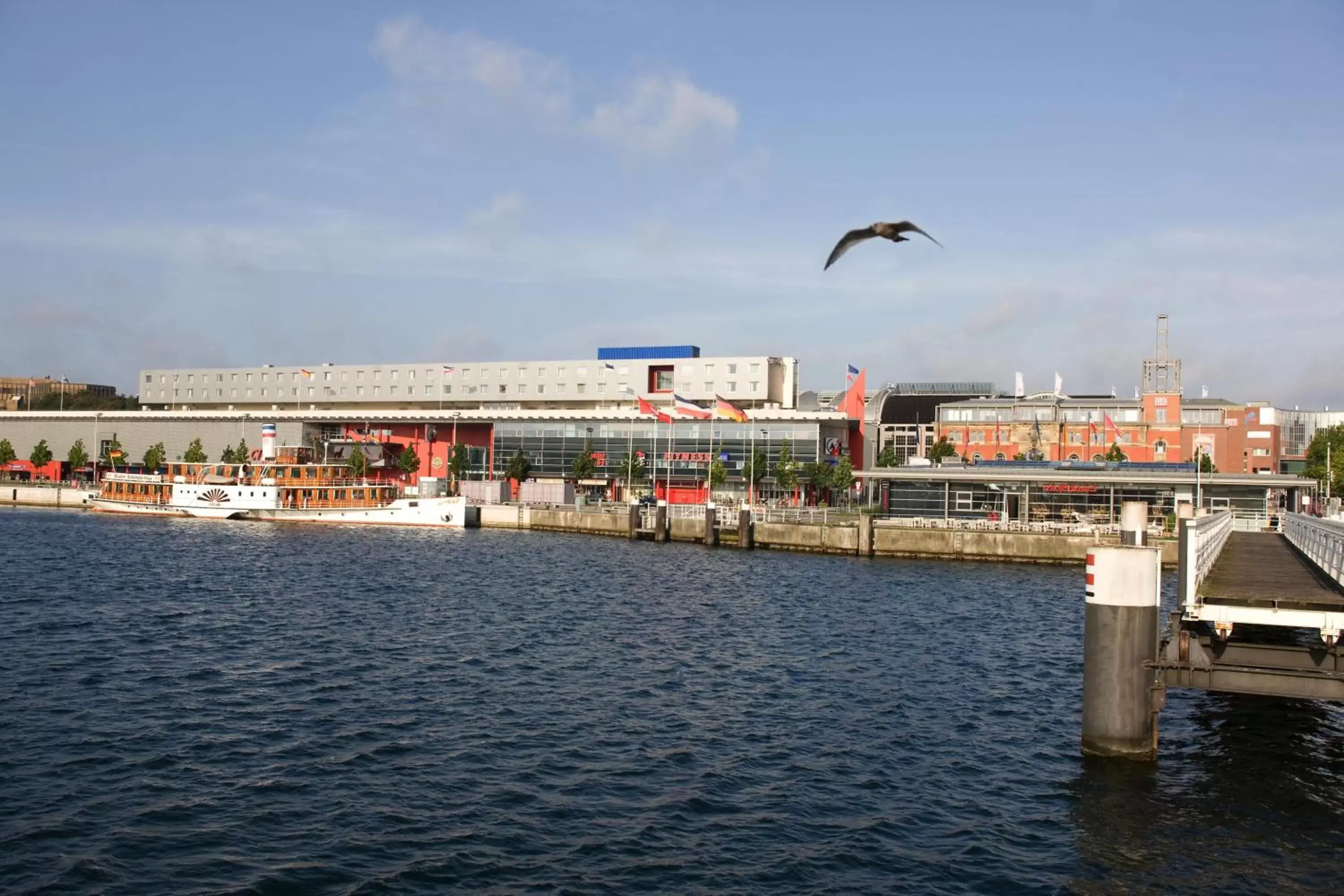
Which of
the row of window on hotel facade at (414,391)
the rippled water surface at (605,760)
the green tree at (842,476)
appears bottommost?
the rippled water surface at (605,760)

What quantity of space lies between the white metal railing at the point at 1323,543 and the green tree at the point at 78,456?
461 ft

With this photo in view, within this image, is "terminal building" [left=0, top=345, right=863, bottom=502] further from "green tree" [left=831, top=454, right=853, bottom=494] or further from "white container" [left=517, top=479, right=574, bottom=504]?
"white container" [left=517, top=479, right=574, bottom=504]

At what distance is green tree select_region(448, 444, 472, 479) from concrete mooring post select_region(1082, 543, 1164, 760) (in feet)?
342

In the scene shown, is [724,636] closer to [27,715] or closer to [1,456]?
[27,715]

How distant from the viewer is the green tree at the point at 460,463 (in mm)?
121250

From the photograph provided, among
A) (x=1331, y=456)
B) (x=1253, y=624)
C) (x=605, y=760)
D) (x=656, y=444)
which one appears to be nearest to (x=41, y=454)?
(x=656, y=444)

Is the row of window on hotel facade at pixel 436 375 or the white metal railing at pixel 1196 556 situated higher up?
the row of window on hotel facade at pixel 436 375

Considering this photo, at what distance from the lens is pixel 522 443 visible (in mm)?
128125

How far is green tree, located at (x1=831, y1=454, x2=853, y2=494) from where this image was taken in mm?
109500

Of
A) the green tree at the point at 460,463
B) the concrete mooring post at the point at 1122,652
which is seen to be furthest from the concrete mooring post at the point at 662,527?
the concrete mooring post at the point at 1122,652

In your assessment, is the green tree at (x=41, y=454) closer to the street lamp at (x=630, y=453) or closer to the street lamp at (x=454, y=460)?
the street lamp at (x=454, y=460)

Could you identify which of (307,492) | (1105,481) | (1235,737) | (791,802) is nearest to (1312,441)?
(1105,481)

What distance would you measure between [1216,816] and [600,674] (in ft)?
54.6

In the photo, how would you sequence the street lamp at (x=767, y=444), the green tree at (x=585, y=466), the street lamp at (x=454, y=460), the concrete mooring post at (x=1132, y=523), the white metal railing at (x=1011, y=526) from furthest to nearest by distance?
1. the street lamp at (x=454, y=460)
2. the green tree at (x=585, y=466)
3. the street lamp at (x=767, y=444)
4. the white metal railing at (x=1011, y=526)
5. the concrete mooring post at (x=1132, y=523)
